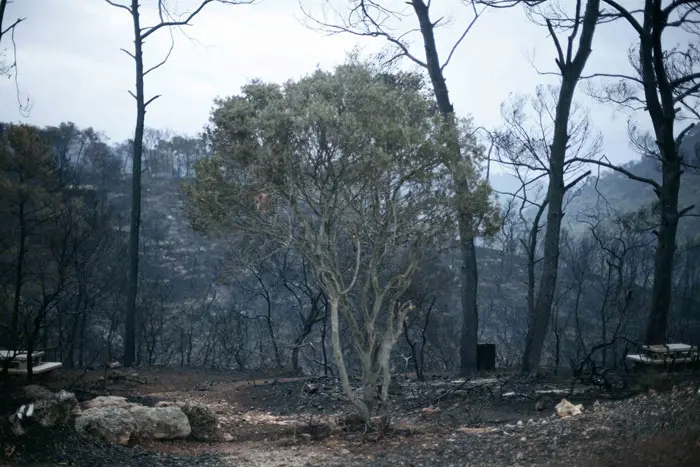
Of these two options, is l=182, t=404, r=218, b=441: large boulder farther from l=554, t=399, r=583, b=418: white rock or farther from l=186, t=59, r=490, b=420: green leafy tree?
l=554, t=399, r=583, b=418: white rock

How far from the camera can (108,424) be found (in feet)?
24.3

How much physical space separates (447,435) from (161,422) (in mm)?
3820

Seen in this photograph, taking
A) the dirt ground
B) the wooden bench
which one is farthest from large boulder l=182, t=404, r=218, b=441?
the wooden bench

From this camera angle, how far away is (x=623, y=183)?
90.2 meters

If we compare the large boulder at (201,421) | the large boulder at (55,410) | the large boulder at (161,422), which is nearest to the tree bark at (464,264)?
the large boulder at (201,421)

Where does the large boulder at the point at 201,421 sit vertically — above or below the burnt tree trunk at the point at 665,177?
below

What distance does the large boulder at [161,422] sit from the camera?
25.5 feet

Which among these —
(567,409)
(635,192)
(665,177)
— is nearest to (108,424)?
(567,409)

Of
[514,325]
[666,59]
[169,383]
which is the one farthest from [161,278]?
[666,59]

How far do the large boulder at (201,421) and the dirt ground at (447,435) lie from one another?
0.63ft

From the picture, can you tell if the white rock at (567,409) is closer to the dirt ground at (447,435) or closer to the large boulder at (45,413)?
the dirt ground at (447,435)

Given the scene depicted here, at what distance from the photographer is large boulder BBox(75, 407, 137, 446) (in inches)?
287

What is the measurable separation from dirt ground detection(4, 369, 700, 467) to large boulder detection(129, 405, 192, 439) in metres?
0.14

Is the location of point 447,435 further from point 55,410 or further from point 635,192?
point 635,192
